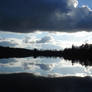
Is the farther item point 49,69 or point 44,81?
point 49,69

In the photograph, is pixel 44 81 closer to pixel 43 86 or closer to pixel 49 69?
pixel 43 86

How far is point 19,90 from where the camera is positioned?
729 inches

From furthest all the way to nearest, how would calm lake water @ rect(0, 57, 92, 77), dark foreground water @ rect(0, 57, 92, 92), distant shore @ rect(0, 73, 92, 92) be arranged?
calm lake water @ rect(0, 57, 92, 77)
dark foreground water @ rect(0, 57, 92, 92)
distant shore @ rect(0, 73, 92, 92)

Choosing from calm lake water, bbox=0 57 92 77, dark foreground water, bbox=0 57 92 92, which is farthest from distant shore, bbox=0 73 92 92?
calm lake water, bbox=0 57 92 77

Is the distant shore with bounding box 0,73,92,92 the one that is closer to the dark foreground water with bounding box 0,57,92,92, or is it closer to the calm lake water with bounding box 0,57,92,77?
the dark foreground water with bounding box 0,57,92,92

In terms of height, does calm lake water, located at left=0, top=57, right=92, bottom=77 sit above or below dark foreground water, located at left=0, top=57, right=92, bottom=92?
above

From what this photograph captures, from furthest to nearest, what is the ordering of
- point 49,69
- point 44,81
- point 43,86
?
point 49,69 → point 44,81 → point 43,86

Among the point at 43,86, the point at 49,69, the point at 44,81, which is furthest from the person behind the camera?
the point at 49,69

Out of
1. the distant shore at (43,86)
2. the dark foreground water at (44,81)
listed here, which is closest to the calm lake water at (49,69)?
the dark foreground water at (44,81)

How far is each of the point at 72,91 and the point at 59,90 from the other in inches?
47.8

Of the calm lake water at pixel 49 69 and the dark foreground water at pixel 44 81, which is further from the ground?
the calm lake water at pixel 49 69

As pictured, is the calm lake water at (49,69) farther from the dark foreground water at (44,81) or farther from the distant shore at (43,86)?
the distant shore at (43,86)

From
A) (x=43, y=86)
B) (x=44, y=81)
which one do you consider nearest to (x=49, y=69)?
(x=44, y=81)

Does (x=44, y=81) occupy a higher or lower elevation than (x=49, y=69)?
lower
